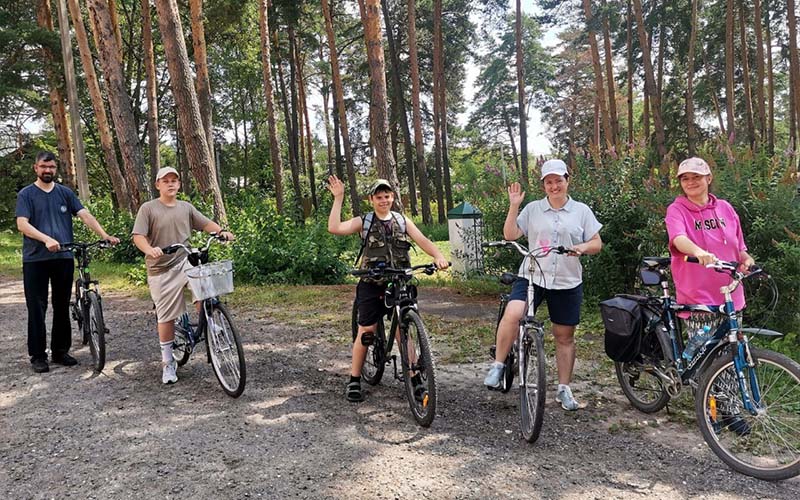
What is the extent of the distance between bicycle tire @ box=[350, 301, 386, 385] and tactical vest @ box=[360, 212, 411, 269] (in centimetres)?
46

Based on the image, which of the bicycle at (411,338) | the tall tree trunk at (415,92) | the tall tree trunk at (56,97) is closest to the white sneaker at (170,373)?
the bicycle at (411,338)

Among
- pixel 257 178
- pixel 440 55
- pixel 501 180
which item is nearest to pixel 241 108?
pixel 257 178

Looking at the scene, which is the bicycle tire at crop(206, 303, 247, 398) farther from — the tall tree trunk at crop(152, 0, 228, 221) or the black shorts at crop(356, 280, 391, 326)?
the tall tree trunk at crop(152, 0, 228, 221)

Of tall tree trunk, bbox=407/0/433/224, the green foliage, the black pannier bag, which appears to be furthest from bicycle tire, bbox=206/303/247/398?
tall tree trunk, bbox=407/0/433/224

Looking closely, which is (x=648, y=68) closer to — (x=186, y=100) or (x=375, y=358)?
(x=186, y=100)

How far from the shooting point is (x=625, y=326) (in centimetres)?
385

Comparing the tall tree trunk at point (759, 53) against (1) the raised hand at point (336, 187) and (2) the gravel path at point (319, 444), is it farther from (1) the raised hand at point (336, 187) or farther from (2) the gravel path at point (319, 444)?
(1) the raised hand at point (336, 187)

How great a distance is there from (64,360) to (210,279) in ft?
8.05

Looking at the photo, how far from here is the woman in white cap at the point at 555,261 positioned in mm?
3930

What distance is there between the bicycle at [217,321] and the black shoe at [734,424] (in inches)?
132

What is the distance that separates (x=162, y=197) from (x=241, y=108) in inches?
1301

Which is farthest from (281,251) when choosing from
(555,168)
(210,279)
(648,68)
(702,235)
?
(648,68)

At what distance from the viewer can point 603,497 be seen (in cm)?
295

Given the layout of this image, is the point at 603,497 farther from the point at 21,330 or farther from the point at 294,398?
the point at 21,330
